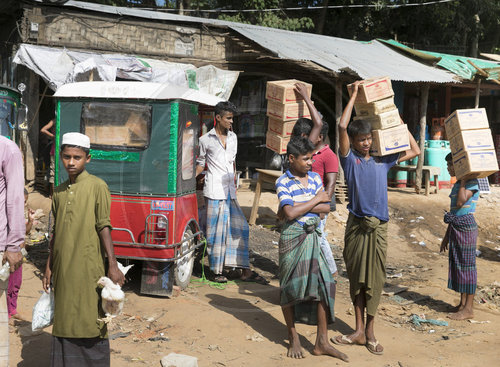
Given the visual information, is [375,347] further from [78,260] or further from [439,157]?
[439,157]

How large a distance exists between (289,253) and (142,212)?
1853mm

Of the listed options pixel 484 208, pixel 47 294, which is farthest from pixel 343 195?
pixel 47 294

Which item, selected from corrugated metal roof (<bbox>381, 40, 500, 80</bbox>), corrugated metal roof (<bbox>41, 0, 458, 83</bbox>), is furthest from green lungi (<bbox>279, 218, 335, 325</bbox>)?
corrugated metal roof (<bbox>381, 40, 500, 80</bbox>)

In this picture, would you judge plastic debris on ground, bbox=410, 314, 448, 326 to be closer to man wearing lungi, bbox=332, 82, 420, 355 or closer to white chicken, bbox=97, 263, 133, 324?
man wearing lungi, bbox=332, 82, 420, 355

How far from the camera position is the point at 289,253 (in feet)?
13.9

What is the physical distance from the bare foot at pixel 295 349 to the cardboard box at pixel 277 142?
188cm

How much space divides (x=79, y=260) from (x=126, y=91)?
8.45ft

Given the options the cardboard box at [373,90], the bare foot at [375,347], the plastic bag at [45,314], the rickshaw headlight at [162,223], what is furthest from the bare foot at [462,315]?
the plastic bag at [45,314]

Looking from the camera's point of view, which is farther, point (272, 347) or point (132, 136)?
point (132, 136)

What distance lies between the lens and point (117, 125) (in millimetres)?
5527

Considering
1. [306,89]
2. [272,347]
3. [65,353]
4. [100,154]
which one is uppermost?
[306,89]

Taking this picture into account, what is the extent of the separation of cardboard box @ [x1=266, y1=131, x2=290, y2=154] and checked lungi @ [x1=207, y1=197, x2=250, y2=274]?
0.90 m

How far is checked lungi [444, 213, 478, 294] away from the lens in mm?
5699

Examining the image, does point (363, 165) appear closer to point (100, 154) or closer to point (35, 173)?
point (100, 154)
